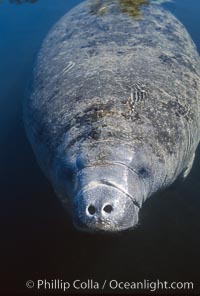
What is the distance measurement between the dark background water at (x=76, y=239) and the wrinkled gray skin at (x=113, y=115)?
0.52m

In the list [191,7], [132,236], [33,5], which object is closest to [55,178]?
[132,236]

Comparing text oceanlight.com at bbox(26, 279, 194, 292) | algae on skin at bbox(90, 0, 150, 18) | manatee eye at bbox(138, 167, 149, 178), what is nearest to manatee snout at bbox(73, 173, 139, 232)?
manatee eye at bbox(138, 167, 149, 178)

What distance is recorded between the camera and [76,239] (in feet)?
14.3

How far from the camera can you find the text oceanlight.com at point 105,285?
149 inches

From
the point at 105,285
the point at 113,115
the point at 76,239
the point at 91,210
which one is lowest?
the point at 105,285

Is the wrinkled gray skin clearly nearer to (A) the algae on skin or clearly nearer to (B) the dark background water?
(A) the algae on skin

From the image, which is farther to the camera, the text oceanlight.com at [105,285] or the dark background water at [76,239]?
the dark background water at [76,239]

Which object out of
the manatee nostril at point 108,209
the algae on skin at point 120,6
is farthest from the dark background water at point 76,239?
the algae on skin at point 120,6

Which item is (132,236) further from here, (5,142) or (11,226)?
(5,142)

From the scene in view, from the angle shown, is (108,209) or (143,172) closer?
(108,209)

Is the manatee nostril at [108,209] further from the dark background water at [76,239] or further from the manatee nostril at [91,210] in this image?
the dark background water at [76,239]

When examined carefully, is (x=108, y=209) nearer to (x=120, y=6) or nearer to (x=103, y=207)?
(x=103, y=207)

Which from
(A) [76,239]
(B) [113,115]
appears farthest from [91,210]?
(A) [76,239]

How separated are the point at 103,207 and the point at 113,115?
992 mm
